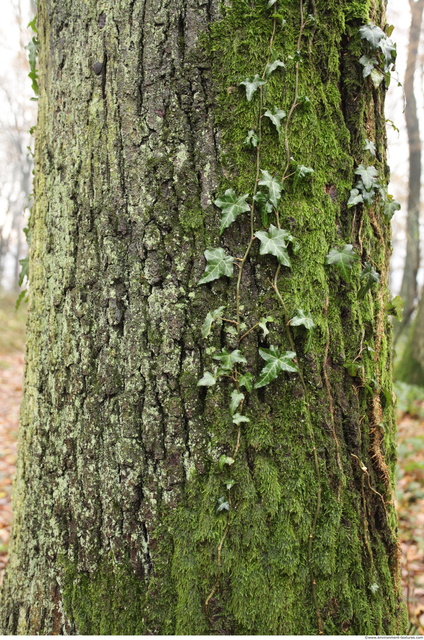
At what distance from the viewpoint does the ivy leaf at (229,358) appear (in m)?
1.26

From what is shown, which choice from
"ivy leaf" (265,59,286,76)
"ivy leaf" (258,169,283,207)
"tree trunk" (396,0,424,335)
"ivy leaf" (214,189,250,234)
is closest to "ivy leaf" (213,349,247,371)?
"ivy leaf" (214,189,250,234)

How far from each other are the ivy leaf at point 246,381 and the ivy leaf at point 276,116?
791 mm

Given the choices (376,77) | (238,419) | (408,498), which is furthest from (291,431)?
(408,498)

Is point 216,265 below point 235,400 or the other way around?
the other way around

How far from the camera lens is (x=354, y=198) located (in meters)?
1.42

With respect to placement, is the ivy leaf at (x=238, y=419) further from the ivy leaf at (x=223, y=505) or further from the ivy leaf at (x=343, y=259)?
the ivy leaf at (x=343, y=259)

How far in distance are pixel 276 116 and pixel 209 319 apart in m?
0.69

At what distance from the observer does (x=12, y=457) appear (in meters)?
4.65

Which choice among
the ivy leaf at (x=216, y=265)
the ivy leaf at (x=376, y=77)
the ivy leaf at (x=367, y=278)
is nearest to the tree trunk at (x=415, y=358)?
the ivy leaf at (x=367, y=278)

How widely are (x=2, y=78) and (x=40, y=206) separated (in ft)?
72.6

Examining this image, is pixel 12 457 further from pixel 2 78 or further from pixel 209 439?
pixel 2 78

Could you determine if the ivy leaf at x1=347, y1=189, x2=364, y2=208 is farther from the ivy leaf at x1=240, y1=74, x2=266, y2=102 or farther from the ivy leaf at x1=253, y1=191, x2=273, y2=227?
the ivy leaf at x1=240, y1=74, x2=266, y2=102

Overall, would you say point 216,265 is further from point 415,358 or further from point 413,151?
point 413,151

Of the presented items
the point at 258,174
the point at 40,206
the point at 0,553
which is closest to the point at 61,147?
the point at 40,206
